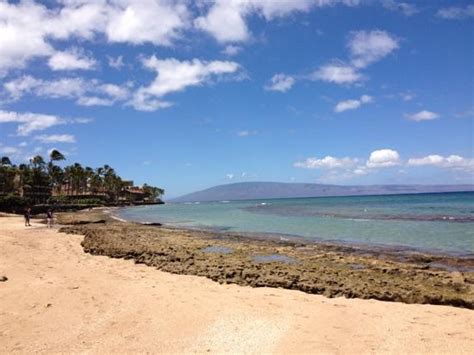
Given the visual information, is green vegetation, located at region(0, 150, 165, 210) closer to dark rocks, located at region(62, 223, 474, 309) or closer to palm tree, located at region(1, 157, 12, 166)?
palm tree, located at region(1, 157, 12, 166)

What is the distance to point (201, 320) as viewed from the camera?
940 cm

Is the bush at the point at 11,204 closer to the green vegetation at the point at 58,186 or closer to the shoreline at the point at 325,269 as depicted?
the green vegetation at the point at 58,186

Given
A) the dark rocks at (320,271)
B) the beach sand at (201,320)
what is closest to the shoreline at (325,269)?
the dark rocks at (320,271)

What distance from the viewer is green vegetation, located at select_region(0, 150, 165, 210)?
8569 centimetres

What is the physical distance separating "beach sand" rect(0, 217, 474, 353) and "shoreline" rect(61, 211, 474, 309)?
0.69 m

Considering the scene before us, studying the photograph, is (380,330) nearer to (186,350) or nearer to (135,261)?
(186,350)

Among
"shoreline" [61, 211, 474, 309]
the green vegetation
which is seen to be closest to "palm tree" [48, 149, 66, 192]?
the green vegetation

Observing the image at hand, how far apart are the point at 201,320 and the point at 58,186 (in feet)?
406

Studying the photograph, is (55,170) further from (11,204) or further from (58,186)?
(11,204)

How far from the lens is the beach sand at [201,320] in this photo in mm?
7953

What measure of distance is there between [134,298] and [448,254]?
651 inches

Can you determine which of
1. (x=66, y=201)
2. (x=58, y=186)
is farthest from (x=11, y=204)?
(x=58, y=186)

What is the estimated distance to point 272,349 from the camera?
7.77m

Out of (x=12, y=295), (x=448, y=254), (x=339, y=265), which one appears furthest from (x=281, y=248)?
(x=12, y=295)
